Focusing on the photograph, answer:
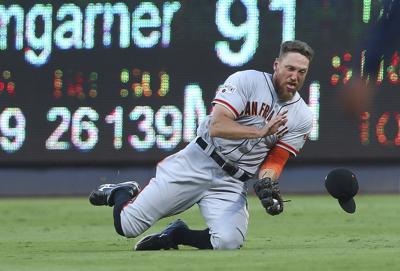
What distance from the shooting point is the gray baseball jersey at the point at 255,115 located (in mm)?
7828

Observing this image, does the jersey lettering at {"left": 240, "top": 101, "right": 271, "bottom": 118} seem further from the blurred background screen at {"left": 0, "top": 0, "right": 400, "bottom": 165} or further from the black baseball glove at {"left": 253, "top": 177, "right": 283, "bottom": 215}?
the blurred background screen at {"left": 0, "top": 0, "right": 400, "bottom": 165}

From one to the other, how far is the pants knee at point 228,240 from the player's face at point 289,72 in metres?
0.93

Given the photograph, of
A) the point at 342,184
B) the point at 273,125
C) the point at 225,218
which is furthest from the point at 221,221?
the point at 273,125

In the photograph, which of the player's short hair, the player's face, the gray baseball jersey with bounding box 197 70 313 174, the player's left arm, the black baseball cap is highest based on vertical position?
the player's short hair

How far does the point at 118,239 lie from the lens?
31.1ft

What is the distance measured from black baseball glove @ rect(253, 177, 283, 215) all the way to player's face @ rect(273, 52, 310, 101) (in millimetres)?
620

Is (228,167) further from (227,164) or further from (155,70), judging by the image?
(155,70)

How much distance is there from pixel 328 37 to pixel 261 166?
19.1 ft

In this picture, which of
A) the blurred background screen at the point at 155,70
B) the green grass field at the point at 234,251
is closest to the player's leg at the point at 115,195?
the green grass field at the point at 234,251

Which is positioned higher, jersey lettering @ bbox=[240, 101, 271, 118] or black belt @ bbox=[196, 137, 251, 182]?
jersey lettering @ bbox=[240, 101, 271, 118]

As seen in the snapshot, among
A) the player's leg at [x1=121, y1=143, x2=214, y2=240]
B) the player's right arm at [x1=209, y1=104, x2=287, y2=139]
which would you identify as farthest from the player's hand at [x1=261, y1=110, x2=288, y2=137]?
the player's leg at [x1=121, y1=143, x2=214, y2=240]

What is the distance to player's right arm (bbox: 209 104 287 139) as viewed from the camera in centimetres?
730

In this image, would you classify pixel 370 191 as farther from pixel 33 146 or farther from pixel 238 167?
pixel 238 167

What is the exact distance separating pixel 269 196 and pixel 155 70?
21.5 ft
